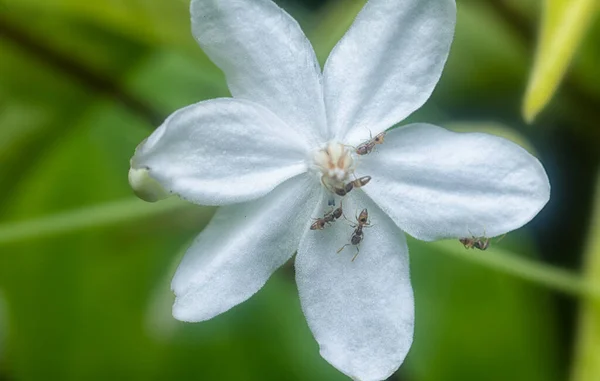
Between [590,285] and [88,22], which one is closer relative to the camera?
[590,285]

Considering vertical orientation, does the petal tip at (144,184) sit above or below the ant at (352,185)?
above

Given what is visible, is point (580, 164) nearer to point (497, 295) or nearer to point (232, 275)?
point (497, 295)

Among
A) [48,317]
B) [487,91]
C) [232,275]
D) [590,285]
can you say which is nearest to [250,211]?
[232,275]

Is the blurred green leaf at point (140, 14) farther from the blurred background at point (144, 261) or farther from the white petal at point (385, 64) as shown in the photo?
the white petal at point (385, 64)

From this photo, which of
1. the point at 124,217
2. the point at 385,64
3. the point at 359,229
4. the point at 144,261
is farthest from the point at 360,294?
the point at 144,261

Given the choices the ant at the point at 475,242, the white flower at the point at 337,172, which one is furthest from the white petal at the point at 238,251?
the ant at the point at 475,242
